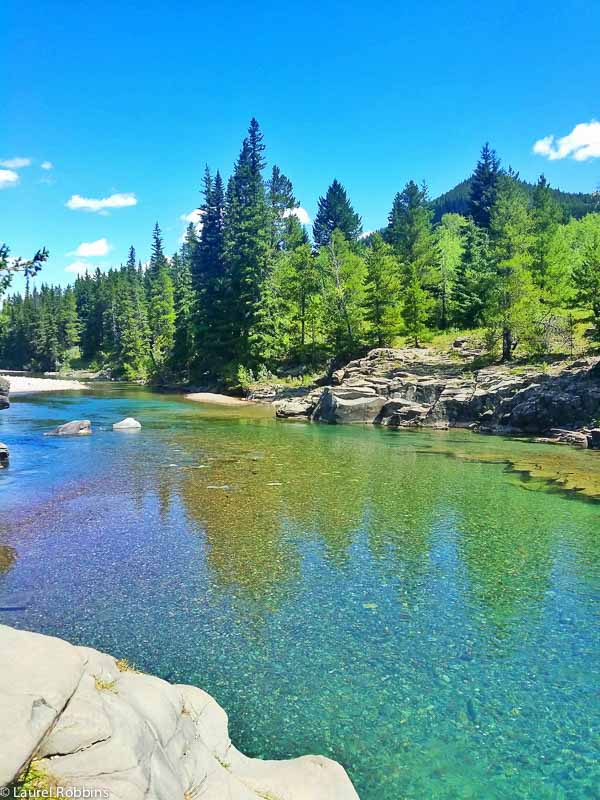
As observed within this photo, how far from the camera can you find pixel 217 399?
6081 cm

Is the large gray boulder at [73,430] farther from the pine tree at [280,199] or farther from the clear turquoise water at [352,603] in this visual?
the pine tree at [280,199]

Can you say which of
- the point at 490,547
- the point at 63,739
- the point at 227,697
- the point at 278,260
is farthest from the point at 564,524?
the point at 278,260

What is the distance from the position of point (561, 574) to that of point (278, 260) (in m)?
66.6

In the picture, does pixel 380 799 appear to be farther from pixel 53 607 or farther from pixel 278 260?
pixel 278 260

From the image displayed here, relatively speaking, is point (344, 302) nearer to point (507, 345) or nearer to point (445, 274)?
point (445, 274)

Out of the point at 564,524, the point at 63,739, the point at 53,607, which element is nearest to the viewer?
the point at 63,739

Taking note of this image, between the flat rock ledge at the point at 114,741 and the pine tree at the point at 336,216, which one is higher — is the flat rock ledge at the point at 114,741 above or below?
below

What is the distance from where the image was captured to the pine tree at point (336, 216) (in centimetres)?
9062

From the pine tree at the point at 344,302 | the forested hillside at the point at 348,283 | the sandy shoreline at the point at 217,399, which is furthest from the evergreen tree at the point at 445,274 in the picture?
the sandy shoreline at the point at 217,399

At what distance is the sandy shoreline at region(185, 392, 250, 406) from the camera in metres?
57.7

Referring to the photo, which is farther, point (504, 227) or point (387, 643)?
point (504, 227)

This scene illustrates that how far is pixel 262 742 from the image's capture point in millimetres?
7254

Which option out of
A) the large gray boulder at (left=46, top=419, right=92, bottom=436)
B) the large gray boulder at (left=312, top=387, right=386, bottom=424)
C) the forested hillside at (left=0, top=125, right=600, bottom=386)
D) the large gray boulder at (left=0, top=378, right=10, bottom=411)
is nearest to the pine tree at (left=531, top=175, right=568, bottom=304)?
the forested hillside at (left=0, top=125, right=600, bottom=386)

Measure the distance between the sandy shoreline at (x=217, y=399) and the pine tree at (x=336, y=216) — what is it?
128 feet
